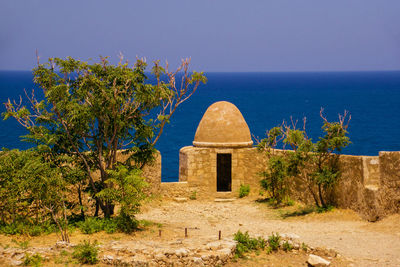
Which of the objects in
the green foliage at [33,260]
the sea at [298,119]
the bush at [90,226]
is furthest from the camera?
the sea at [298,119]

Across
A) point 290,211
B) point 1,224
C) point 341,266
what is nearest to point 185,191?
point 290,211

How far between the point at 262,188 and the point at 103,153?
26.6ft

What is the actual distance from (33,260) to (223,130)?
41.0 feet

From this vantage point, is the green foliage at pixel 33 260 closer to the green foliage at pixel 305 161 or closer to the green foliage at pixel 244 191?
the green foliage at pixel 305 161

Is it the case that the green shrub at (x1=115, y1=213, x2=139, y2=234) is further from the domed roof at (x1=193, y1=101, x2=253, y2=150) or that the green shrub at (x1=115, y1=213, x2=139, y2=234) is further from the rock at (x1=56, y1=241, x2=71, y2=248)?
the domed roof at (x1=193, y1=101, x2=253, y2=150)

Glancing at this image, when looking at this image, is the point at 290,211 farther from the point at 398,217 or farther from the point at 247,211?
the point at 398,217

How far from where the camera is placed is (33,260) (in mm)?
13430

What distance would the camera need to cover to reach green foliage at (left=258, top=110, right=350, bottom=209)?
19703 mm

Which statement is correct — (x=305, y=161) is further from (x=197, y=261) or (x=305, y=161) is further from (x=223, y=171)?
(x=197, y=261)

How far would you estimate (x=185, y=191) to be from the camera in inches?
940

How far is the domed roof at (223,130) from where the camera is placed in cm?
2431

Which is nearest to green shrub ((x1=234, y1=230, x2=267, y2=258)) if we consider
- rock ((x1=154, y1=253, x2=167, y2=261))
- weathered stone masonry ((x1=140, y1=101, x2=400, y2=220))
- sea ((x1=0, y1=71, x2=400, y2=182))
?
rock ((x1=154, y1=253, x2=167, y2=261))

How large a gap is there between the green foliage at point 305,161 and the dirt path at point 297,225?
105 centimetres

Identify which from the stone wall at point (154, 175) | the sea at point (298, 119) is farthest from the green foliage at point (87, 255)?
the sea at point (298, 119)
